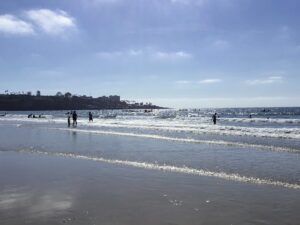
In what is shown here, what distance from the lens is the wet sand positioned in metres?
9.62

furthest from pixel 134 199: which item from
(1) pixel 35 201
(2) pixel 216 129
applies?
(2) pixel 216 129

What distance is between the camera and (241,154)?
22266 mm

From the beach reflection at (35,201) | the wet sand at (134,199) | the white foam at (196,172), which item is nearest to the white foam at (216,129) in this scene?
the white foam at (196,172)

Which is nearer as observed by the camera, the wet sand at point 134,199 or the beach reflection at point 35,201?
the wet sand at point 134,199

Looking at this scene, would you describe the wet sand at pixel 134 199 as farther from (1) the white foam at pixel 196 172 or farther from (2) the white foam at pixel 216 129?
(2) the white foam at pixel 216 129

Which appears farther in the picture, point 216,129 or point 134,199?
point 216,129

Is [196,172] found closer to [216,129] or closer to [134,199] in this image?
[134,199]

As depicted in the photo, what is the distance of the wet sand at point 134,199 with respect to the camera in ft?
31.6

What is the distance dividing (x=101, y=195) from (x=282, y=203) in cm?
460

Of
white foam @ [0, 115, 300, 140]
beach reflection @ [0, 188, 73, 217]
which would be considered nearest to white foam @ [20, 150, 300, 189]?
beach reflection @ [0, 188, 73, 217]

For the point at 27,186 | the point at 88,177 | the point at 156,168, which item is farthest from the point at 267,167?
the point at 27,186

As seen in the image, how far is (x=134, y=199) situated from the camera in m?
11.4

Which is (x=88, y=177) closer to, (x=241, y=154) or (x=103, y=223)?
(x=103, y=223)

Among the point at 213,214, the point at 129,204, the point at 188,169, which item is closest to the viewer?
the point at 213,214
